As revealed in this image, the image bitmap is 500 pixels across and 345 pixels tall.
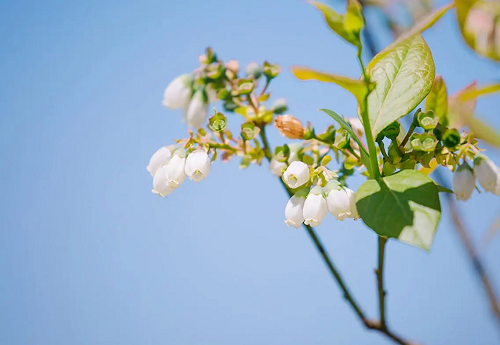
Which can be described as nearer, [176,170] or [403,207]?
[403,207]

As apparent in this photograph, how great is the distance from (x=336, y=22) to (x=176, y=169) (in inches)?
10.7

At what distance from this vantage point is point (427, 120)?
47 centimetres

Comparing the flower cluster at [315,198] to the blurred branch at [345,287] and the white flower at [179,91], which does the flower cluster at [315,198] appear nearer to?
the blurred branch at [345,287]

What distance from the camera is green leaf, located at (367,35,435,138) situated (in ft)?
1.61

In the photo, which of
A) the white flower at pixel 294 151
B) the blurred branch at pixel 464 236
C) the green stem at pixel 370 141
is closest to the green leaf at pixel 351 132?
the green stem at pixel 370 141

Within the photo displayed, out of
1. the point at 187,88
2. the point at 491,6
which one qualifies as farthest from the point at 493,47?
the point at 187,88

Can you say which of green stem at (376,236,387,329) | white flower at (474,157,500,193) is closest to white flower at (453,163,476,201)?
white flower at (474,157,500,193)

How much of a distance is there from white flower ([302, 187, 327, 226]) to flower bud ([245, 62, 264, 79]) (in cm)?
28

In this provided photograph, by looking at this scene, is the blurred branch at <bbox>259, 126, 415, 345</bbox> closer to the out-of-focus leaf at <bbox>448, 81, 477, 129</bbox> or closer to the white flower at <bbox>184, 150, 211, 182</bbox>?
the white flower at <bbox>184, 150, 211, 182</bbox>

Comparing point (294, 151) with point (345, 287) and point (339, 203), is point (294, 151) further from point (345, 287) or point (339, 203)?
point (345, 287)

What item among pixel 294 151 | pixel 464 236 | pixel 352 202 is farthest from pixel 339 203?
pixel 464 236

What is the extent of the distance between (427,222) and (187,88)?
0.48 metres

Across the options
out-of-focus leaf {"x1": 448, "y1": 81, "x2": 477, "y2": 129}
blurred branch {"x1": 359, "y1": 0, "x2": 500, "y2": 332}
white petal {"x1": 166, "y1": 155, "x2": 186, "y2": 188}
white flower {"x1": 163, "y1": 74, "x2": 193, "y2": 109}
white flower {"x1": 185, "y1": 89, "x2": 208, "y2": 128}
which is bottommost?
blurred branch {"x1": 359, "y1": 0, "x2": 500, "y2": 332}

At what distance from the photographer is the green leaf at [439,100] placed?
0.50m
